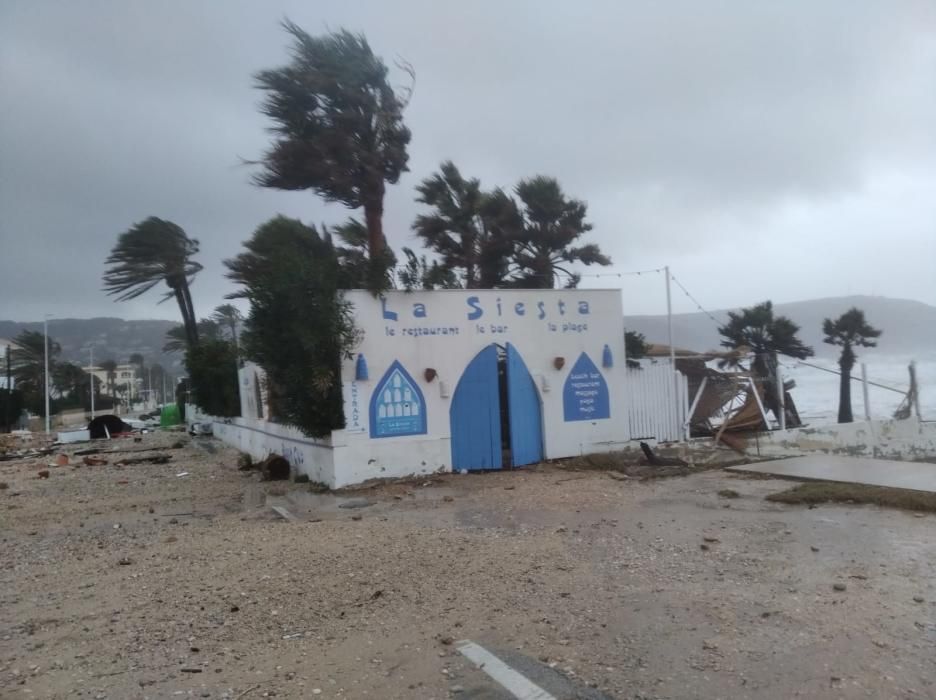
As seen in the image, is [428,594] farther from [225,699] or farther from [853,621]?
[853,621]

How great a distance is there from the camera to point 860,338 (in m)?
21.0

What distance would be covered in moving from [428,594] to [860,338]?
19433 millimetres

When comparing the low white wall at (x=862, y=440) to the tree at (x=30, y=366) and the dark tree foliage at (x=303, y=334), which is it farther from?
the tree at (x=30, y=366)

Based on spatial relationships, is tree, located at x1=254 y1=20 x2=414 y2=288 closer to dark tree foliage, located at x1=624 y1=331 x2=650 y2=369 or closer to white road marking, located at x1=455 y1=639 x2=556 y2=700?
dark tree foliage, located at x1=624 y1=331 x2=650 y2=369

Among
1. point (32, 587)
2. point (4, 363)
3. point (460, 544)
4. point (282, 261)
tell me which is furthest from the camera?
point (4, 363)

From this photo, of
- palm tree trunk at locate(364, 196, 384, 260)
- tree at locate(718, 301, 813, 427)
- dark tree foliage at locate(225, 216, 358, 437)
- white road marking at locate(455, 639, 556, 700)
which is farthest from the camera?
tree at locate(718, 301, 813, 427)

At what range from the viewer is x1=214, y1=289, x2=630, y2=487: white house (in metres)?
12.5

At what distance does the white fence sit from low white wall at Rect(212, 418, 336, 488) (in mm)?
6407

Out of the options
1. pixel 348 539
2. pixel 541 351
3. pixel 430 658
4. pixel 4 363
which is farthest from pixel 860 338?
pixel 4 363

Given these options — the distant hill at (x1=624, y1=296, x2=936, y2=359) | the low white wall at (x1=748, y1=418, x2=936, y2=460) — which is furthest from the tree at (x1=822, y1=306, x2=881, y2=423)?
the low white wall at (x1=748, y1=418, x2=936, y2=460)

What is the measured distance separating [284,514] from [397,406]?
335 cm

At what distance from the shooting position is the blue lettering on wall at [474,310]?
13461mm

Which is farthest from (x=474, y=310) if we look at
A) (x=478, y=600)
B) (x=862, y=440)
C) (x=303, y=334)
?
(x=862, y=440)

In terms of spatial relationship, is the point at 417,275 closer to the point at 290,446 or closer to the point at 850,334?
the point at 290,446
